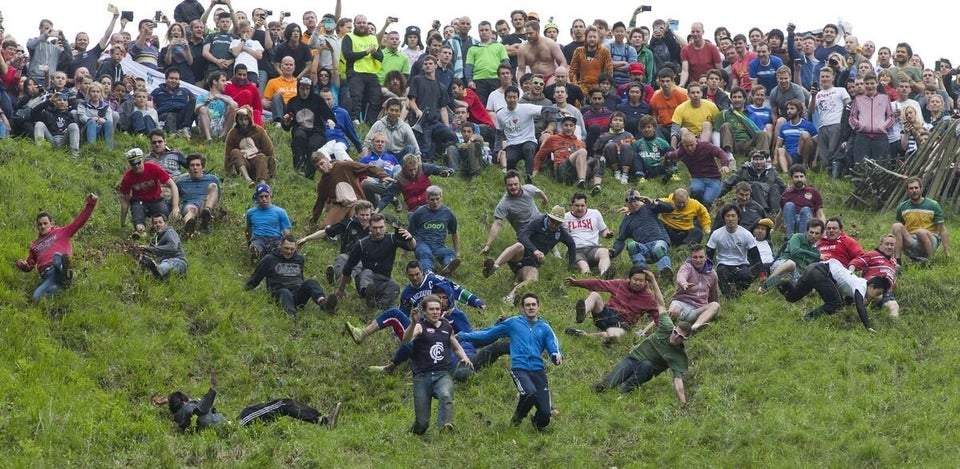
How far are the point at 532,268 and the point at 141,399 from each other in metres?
6.29

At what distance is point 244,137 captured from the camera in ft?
79.0

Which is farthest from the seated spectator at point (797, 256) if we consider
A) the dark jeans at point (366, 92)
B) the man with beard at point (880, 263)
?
the dark jeans at point (366, 92)

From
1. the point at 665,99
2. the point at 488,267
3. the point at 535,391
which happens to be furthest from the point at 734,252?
the point at 665,99

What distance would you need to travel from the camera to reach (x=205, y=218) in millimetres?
22031

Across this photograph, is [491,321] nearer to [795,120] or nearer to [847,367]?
[847,367]

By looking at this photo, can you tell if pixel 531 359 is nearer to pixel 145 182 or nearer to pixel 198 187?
pixel 145 182

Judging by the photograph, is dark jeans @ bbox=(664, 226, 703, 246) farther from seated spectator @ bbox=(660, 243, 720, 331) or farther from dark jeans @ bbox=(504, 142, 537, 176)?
dark jeans @ bbox=(504, 142, 537, 176)

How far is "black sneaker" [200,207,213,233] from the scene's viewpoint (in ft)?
71.9

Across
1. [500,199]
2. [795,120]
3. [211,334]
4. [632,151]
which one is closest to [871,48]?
[795,120]

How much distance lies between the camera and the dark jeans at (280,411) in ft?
58.0

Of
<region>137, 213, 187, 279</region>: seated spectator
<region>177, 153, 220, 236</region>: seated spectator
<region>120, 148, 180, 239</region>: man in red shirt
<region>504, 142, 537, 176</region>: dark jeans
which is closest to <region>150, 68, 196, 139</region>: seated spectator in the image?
<region>177, 153, 220, 236</region>: seated spectator

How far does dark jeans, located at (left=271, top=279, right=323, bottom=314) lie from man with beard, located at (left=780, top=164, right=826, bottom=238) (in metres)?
7.53

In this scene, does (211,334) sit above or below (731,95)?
below

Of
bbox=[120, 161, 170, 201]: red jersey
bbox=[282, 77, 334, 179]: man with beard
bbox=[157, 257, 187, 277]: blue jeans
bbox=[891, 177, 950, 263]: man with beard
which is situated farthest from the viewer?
bbox=[282, 77, 334, 179]: man with beard
